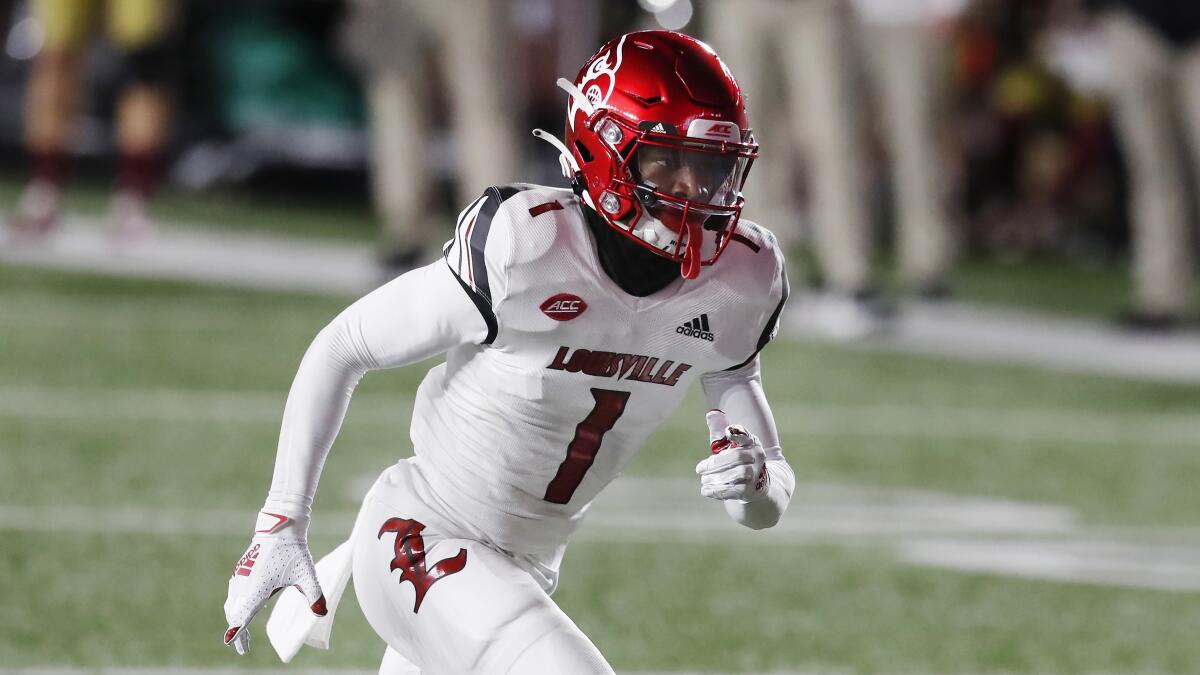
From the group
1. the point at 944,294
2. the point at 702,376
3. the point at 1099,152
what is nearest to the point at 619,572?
the point at 702,376

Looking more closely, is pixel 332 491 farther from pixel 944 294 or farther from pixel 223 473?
pixel 944 294

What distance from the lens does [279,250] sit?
10.3 meters

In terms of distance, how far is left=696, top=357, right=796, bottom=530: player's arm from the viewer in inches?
106

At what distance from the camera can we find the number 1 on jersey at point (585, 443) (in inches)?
113

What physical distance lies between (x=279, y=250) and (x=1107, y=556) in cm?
Result: 617

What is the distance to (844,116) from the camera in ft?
27.2

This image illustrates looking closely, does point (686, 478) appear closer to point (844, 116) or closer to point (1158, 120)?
point (844, 116)

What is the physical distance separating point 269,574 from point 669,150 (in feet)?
2.56

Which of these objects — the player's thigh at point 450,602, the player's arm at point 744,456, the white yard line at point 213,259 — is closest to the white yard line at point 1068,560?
the player's arm at point 744,456

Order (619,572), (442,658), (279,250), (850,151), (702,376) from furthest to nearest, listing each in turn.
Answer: (279,250)
(850,151)
(619,572)
(702,376)
(442,658)

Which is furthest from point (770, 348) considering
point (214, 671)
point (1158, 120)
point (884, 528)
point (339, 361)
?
point (339, 361)

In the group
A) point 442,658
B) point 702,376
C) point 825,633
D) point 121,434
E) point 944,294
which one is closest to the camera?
point 442,658

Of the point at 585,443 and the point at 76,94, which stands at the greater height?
the point at 585,443

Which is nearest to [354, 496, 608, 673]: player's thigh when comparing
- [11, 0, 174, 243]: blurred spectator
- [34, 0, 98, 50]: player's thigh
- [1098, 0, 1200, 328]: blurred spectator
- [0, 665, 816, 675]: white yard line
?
[0, 665, 816, 675]: white yard line
